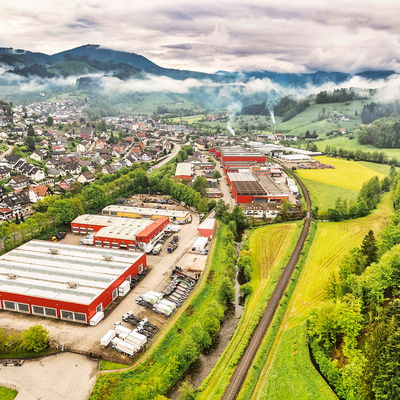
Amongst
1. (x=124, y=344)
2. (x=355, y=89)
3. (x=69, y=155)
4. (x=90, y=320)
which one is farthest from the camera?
(x=355, y=89)

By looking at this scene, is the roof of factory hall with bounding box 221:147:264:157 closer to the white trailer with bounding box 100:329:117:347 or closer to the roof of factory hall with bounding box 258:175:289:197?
the roof of factory hall with bounding box 258:175:289:197

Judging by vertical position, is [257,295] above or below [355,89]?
below

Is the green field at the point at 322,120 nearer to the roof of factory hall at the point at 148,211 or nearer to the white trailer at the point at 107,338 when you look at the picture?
the roof of factory hall at the point at 148,211

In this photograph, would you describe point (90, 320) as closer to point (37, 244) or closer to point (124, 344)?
point (124, 344)

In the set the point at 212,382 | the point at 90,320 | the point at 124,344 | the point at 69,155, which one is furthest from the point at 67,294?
the point at 69,155

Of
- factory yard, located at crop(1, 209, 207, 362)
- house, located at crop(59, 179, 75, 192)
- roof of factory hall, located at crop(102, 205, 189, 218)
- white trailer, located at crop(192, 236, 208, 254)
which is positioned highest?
house, located at crop(59, 179, 75, 192)

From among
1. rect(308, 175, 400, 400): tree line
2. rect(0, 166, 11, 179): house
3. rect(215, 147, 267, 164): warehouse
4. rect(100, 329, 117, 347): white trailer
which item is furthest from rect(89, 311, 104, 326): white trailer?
rect(215, 147, 267, 164): warehouse

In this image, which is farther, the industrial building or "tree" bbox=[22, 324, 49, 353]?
the industrial building

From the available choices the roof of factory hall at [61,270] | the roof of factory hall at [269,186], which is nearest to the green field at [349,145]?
the roof of factory hall at [269,186]
